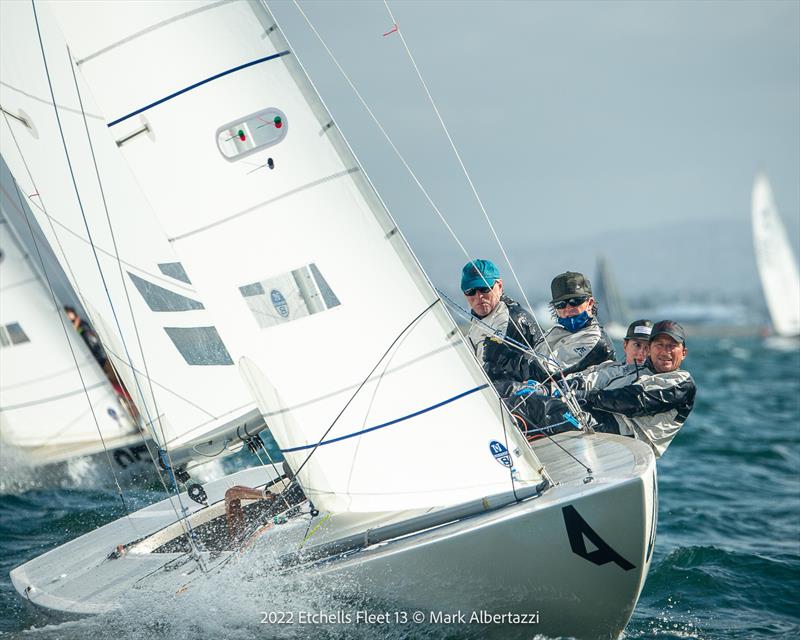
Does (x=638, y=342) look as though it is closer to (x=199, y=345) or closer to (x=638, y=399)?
(x=638, y=399)

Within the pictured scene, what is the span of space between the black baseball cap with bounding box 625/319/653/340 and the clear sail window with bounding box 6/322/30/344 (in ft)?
22.4

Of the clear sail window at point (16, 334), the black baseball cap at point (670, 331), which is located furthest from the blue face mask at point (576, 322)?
the clear sail window at point (16, 334)

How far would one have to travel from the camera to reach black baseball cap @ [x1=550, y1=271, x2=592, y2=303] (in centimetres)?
493

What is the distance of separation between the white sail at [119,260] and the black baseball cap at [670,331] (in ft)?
7.61

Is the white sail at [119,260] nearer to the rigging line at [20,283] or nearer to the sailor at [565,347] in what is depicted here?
the sailor at [565,347]

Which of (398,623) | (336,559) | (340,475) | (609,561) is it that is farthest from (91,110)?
(609,561)

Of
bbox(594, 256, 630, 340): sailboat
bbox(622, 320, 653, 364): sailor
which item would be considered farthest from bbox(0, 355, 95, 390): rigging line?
bbox(594, 256, 630, 340): sailboat

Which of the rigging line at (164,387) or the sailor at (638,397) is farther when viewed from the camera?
the rigging line at (164,387)

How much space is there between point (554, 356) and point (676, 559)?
6.37 feet

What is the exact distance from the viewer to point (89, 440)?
9.58 metres

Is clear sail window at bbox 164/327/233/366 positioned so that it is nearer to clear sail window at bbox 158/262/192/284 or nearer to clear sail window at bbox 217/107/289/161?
clear sail window at bbox 158/262/192/284

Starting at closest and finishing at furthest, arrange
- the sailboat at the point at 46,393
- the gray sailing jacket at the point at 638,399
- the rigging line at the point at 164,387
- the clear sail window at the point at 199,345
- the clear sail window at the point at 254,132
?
the clear sail window at the point at 254,132 < the gray sailing jacket at the point at 638,399 < the clear sail window at the point at 199,345 < the rigging line at the point at 164,387 < the sailboat at the point at 46,393

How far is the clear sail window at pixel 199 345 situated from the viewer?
17.8 feet

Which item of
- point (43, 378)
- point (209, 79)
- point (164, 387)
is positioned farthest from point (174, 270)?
point (43, 378)
